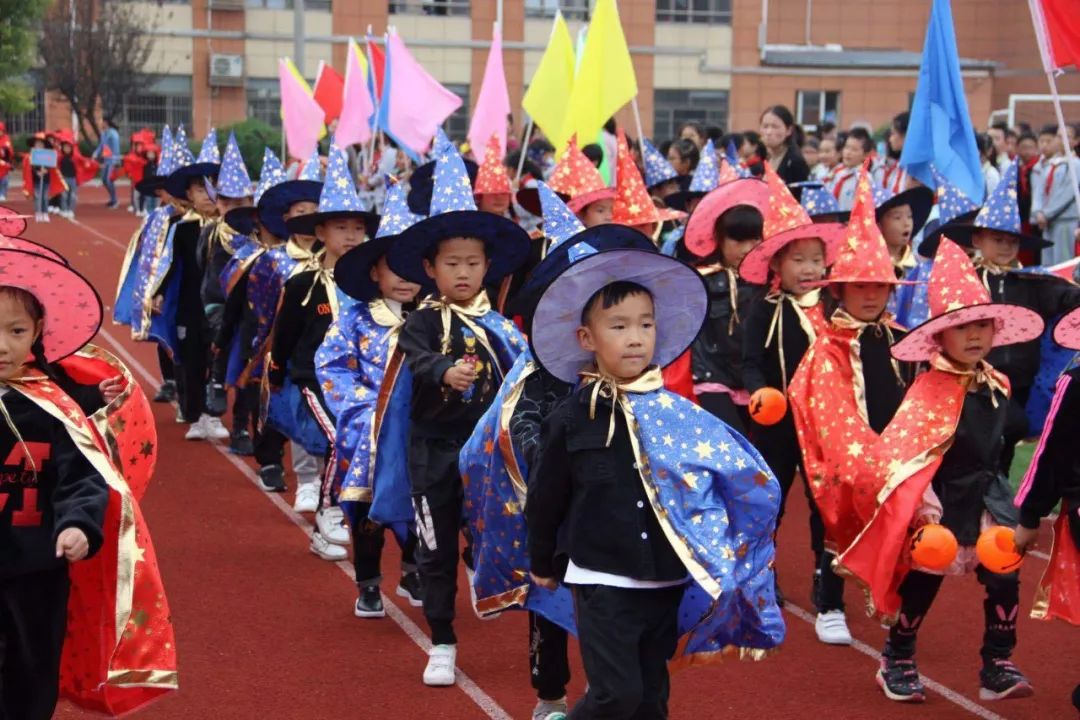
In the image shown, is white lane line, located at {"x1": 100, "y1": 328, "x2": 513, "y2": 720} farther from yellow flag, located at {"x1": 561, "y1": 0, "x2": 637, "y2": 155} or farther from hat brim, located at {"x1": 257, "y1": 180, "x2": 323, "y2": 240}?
yellow flag, located at {"x1": 561, "y1": 0, "x2": 637, "y2": 155}

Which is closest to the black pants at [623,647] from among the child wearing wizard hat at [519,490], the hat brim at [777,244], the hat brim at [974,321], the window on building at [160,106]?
the child wearing wizard hat at [519,490]

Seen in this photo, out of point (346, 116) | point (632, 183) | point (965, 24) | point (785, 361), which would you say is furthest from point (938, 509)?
point (965, 24)

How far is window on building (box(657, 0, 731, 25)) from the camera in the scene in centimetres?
4947

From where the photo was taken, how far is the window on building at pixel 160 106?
1962 inches

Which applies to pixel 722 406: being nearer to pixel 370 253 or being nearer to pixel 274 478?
pixel 370 253

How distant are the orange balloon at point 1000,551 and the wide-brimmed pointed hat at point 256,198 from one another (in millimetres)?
6309

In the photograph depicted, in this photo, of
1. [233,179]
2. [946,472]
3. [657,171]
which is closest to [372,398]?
[946,472]

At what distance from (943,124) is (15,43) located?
2339cm

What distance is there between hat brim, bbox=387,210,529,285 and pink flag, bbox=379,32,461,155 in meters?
10.2

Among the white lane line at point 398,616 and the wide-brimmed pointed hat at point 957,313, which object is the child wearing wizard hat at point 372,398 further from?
the wide-brimmed pointed hat at point 957,313

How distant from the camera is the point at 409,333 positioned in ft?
22.1

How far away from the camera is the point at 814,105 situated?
4984cm

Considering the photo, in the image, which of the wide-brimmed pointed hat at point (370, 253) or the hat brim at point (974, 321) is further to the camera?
the wide-brimmed pointed hat at point (370, 253)

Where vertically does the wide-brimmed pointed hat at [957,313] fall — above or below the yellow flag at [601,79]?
below
